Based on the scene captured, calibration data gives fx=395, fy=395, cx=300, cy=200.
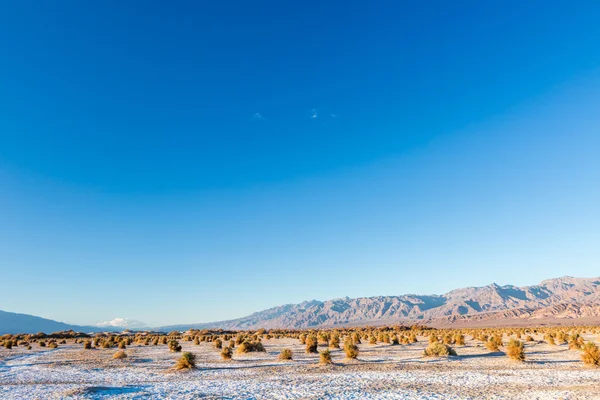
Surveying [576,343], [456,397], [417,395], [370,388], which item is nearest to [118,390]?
[370,388]

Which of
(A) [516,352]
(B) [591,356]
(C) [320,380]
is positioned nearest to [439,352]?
(A) [516,352]

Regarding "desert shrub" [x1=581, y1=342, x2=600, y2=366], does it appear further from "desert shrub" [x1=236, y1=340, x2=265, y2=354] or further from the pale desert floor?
"desert shrub" [x1=236, y1=340, x2=265, y2=354]

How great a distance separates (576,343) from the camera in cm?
2997

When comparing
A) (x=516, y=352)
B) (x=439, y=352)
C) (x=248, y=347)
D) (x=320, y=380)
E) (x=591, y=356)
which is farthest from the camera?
(x=248, y=347)

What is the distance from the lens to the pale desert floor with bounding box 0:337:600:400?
49.4 feet

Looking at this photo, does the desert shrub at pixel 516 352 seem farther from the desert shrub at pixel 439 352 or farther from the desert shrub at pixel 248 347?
the desert shrub at pixel 248 347

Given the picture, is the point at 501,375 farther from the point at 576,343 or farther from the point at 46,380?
the point at 46,380

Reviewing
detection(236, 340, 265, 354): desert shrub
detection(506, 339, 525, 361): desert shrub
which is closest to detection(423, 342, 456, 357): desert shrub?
detection(506, 339, 525, 361): desert shrub

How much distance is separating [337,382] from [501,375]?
8032 millimetres

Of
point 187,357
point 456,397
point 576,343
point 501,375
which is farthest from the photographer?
point 576,343

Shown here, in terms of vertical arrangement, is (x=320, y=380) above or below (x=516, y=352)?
below

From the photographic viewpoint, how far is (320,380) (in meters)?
18.1

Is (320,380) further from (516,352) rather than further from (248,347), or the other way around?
(248,347)

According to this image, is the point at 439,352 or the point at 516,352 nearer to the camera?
the point at 516,352
